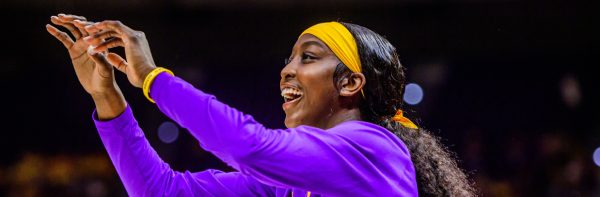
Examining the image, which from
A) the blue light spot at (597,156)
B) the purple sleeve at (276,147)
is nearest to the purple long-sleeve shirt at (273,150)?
the purple sleeve at (276,147)

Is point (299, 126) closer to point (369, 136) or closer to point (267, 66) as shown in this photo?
point (369, 136)

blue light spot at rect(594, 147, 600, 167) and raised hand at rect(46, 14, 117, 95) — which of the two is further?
blue light spot at rect(594, 147, 600, 167)

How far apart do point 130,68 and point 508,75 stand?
6.69m

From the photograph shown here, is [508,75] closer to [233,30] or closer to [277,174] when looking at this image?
[233,30]

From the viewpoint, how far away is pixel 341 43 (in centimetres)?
239

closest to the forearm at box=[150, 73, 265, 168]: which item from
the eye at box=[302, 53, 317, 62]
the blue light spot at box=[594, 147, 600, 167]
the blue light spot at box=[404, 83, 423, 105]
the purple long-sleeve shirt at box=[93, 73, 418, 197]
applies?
the purple long-sleeve shirt at box=[93, 73, 418, 197]

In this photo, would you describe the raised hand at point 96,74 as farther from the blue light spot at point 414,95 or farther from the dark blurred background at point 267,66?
the blue light spot at point 414,95

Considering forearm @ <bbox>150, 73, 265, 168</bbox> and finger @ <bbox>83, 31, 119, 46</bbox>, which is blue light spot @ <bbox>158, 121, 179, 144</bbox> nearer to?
finger @ <bbox>83, 31, 119, 46</bbox>

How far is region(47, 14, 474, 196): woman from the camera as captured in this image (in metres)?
1.93

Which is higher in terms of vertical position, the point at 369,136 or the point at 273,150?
the point at 369,136

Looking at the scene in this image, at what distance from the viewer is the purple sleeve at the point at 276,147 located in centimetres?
190

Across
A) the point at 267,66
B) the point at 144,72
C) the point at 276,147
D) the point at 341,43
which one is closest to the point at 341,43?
the point at 341,43

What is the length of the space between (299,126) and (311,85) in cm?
23

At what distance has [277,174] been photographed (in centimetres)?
197
